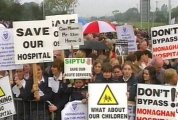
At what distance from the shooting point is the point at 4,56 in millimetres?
11195

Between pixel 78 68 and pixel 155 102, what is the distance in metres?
2.14

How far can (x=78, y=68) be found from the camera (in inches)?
423

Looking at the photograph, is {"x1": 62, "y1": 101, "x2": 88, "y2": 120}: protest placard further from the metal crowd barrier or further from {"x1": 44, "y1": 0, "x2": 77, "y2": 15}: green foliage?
{"x1": 44, "y1": 0, "x2": 77, "y2": 15}: green foliage

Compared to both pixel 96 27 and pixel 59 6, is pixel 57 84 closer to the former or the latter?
pixel 96 27

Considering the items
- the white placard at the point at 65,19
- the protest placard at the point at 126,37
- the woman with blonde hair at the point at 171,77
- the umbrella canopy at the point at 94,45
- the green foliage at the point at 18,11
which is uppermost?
the green foliage at the point at 18,11

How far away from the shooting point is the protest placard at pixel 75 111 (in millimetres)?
9516

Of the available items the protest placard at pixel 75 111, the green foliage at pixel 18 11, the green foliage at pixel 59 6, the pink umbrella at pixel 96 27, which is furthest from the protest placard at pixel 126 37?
the green foliage at pixel 18 11

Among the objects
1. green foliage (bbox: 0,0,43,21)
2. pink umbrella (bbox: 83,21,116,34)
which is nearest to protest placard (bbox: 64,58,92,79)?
pink umbrella (bbox: 83,21,116,34)

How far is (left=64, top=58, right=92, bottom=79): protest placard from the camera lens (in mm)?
10570

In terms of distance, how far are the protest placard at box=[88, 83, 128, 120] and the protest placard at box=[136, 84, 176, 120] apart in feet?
Result: 0.95

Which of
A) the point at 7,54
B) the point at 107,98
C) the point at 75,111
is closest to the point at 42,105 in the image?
the point at 75,111

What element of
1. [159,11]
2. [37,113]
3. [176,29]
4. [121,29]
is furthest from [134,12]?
[37,113]

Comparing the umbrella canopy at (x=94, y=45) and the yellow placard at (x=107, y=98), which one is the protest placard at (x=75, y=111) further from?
the umbrella canopy at (x=94, y=45)

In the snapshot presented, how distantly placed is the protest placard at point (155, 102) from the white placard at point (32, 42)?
2.13 m
